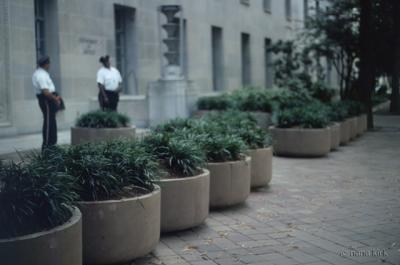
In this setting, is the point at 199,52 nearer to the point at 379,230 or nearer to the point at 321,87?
the point at 321,87

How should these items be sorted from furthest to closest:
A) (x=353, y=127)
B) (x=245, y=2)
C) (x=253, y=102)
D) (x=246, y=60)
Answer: (x=246, y=60), (x=245, y=2), (x=253, y=102), (x=353, y=127)

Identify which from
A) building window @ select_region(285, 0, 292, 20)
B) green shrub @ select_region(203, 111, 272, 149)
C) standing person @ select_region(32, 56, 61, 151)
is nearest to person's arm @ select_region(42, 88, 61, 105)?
standing person @ select_region(32, 56, 61, 151)

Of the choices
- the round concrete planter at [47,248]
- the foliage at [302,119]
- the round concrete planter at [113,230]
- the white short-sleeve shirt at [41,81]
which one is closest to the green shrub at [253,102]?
the foliage at [302,119]

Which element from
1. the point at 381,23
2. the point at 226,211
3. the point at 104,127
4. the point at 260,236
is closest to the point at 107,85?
the point at 104,127

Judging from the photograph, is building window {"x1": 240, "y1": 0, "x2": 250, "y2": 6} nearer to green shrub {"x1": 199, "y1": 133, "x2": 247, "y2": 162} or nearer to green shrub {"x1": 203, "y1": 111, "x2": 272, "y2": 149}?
green shrub {"x1": 203, "y1": 111, "x2": 272, "y2": 149}

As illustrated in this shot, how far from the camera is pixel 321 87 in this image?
70.7 feet

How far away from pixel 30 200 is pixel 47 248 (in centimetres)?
40

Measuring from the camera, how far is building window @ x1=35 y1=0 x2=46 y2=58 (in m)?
15.1

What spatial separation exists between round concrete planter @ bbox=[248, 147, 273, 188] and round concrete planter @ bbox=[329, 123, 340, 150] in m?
4.85

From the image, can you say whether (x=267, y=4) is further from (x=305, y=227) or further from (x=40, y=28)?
(x=305, y=227)

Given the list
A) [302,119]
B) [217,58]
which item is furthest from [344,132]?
[217,58]

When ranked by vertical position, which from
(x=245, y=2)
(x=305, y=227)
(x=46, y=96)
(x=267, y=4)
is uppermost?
(x=267, y=4)

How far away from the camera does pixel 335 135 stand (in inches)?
524

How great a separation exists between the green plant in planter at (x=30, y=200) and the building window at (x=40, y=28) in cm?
1138
